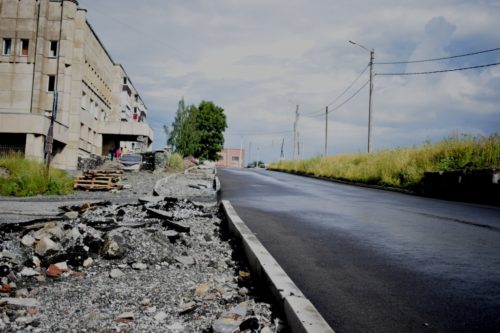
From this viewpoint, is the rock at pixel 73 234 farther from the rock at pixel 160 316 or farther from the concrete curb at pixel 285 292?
the rock at pixel 160 316

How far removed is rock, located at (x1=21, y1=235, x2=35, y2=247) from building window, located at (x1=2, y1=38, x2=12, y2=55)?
131 feet

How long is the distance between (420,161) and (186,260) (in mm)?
15149

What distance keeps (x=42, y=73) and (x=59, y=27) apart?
453 cm

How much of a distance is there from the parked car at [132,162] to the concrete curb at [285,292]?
2836 centimetres

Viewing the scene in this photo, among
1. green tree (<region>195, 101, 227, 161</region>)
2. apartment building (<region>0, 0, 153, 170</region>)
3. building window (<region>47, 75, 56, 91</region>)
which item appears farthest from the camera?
green tree (<region>195, 101, 227, 161</region>)

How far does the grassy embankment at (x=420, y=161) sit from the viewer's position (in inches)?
572

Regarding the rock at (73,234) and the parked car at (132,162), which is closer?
the rock at (73,234)

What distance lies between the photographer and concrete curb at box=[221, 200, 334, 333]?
2.59m

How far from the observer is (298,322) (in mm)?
2654

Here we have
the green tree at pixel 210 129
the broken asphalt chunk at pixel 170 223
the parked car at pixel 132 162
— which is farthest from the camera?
the green tree at pixel 210 129

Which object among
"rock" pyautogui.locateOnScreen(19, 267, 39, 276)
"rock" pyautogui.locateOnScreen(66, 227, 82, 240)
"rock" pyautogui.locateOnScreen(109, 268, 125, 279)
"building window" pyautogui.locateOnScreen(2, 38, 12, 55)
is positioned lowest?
"rock" pyautogui.locateOnScreen(19, 267, 39, 276)

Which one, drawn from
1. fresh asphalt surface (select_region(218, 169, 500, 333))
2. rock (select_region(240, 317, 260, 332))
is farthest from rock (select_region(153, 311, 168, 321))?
fresh asphalt surface (select_region(218, 169, 500, 333))

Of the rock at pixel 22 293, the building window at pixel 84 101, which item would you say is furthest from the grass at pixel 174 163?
the rock at pixel 22 293

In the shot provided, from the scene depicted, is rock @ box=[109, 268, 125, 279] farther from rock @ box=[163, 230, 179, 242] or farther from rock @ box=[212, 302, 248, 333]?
rock @ box=[212, 302, 248, 333]
